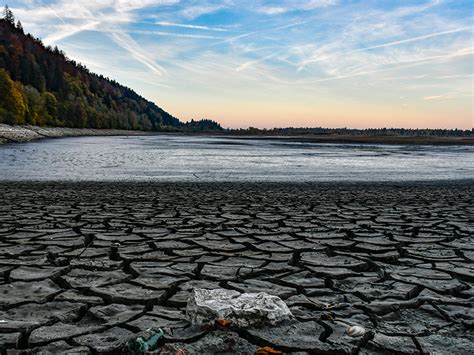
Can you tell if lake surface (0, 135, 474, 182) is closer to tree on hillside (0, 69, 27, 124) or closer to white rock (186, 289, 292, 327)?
white rock (186, 289, 292, 327)

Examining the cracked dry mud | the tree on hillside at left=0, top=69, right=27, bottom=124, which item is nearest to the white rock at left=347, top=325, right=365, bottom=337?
the cracked dry mud

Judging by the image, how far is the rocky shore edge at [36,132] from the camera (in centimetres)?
4406

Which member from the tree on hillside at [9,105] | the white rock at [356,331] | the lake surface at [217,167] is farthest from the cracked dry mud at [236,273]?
the tree on hillside at [9,105]

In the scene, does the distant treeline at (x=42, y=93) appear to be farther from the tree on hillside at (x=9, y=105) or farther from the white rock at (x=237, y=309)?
the white rock at (x=237, y=309)

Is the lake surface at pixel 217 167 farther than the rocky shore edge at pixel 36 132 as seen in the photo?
No

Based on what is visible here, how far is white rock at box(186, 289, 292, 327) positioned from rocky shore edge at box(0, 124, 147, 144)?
4267 centimetres

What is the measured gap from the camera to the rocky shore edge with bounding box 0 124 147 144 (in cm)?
4406

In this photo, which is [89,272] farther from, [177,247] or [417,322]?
[417,322]

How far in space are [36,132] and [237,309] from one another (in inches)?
2458

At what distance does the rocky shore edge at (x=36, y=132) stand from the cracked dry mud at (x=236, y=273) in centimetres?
3973

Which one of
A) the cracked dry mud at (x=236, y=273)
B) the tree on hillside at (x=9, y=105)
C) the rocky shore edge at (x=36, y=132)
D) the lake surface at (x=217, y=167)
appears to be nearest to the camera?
the cracked dry mud at (x=236, y=273)

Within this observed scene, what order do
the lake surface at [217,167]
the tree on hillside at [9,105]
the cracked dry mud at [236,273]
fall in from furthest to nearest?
1. the tree on hillside at [9,105]
2. the lake surface at [217,167]
3. the cracked dry mud at [236,273]

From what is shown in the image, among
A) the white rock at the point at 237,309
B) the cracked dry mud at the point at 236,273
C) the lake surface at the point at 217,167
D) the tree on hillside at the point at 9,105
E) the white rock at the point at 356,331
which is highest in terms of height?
the tree on hillside at the point at 9,105

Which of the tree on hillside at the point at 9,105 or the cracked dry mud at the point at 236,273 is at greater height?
the tree on hillside at the point at 9,105
